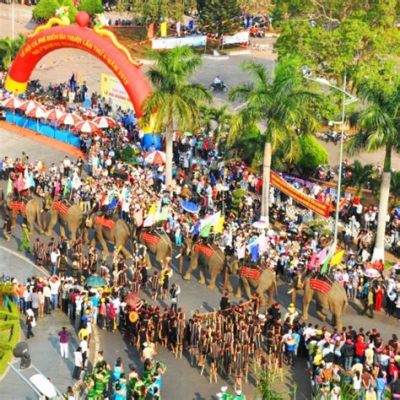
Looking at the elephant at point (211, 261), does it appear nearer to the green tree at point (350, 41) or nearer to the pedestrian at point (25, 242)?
the pedestrian at point (25, 242)

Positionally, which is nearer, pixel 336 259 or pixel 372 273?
pixel 336 259

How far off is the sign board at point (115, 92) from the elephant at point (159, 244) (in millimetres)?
17810

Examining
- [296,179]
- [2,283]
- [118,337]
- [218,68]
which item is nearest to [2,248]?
[2,283]

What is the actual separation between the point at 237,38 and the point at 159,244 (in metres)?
47.9

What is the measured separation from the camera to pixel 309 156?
46125 millimetres

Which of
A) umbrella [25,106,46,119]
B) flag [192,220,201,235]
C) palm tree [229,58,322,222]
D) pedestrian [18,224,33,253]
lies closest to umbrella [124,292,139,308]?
flag [192,220,201,235]

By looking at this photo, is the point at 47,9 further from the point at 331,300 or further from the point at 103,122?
the point at 331,300

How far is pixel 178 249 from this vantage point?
37.5 meters

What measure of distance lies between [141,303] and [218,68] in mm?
46680

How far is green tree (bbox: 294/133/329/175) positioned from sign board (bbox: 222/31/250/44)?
3446 cm

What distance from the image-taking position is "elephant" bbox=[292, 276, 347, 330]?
1211 inches

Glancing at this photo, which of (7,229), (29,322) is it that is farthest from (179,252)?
(29,322)

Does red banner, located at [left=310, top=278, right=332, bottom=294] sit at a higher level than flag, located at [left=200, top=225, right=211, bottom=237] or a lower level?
lower

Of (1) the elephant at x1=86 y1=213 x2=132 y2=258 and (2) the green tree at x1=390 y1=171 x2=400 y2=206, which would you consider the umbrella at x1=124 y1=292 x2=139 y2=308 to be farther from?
(2) the green tree at x1=390 y1=171 x2=400 y2=206
